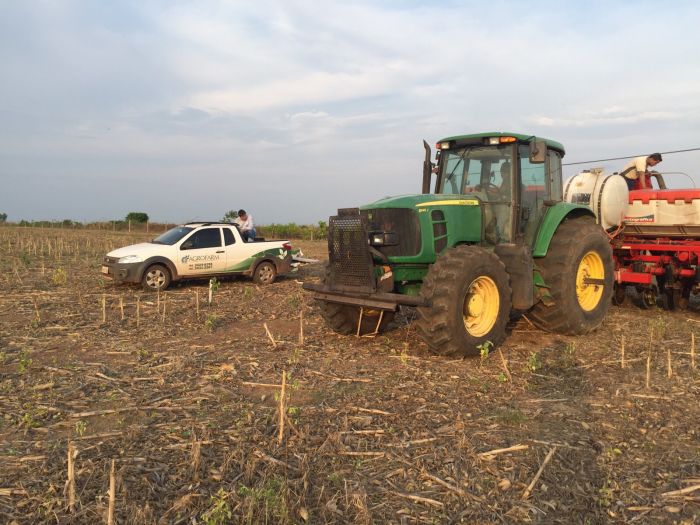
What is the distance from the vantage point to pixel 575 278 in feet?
25.3

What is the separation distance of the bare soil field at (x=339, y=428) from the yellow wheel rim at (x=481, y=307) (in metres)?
0.36

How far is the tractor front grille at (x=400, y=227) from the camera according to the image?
22.3ft

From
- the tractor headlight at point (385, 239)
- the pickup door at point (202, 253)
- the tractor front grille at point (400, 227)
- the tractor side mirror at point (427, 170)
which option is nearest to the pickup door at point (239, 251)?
the pickup door at point (202, 253)

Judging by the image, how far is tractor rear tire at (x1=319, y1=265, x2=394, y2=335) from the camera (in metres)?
7.52

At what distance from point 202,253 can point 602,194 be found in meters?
8.10

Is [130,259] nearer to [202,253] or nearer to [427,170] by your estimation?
[202,253]

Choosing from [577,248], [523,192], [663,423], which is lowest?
[663,423]

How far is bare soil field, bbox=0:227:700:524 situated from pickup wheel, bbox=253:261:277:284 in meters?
5.52

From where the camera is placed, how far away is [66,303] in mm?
10117

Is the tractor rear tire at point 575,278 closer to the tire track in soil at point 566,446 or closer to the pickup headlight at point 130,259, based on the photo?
the tire track in soil at point 566,446

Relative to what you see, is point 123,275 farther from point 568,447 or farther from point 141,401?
point 568,447

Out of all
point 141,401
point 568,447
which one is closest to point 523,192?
point 568,447

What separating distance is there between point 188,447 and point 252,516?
1.07 metres

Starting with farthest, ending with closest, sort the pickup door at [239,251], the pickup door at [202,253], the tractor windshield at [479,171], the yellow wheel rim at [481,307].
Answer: the pickup door at [239,251] → the pickup door at [202,253] → the tractor windshield at [479,171] → the yellow wheel rim at [481,307]
